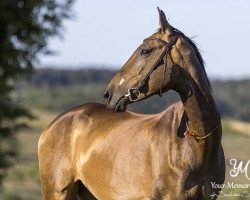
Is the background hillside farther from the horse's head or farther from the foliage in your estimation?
the horse's head

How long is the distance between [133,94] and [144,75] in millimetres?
194

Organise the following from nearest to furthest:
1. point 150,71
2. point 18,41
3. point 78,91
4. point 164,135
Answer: point 150,71, point 164,135, point 18,41, point 78,91

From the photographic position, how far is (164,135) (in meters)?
6.95

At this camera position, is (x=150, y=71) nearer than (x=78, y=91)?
Yes

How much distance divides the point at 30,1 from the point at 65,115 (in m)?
11.9

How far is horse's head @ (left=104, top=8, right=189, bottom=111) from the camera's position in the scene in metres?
6.55

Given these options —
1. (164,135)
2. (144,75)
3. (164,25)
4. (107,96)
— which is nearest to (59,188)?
(164,135)

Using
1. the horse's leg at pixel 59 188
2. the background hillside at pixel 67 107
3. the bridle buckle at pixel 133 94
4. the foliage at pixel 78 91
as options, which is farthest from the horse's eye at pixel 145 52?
the foliage at pixel 78 91

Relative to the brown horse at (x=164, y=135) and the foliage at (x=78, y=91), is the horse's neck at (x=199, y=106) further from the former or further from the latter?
the foliage at (x=78, y=91)

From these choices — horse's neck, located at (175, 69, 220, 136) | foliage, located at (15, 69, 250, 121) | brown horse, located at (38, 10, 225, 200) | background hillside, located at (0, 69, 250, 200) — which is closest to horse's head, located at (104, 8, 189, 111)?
brown horse, located at (38, 10, 225, 200)

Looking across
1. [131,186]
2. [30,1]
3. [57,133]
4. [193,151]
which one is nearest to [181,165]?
[193,151]

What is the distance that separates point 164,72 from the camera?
6.54 metres

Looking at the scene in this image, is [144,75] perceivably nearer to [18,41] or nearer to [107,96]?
[107,96]

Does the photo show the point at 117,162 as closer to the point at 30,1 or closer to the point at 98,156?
the point at 98,156
